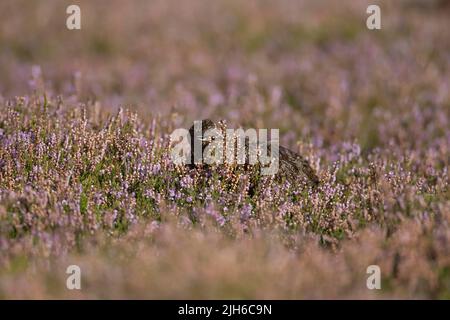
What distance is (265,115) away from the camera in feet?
27.7

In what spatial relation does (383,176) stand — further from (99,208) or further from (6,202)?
(6,202)

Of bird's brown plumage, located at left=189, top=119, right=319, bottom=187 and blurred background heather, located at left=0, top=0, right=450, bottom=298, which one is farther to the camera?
bird's brown plumage, located at left=189, top=119, right=319, bottom=187

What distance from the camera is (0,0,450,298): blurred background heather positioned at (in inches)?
143

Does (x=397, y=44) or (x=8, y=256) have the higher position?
(x=397, y=44)

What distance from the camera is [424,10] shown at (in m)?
12.9

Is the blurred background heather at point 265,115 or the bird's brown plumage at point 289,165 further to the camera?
the bird's brown plumage at point 289,165

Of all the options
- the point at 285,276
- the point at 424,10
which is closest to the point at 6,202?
the point at 285,276

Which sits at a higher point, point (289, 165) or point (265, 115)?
point (265, 115)

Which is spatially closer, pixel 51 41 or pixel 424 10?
pixel 51 41

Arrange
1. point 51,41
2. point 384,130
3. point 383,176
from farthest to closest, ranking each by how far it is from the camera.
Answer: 1. point 51,41
2. point 384,130
3. point 383,176

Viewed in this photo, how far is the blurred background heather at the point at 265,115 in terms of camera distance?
363 cm

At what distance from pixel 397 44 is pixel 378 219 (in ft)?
22.2

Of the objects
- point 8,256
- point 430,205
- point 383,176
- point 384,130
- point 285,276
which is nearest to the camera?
point 285,276

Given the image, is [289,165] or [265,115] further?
[265,115]
